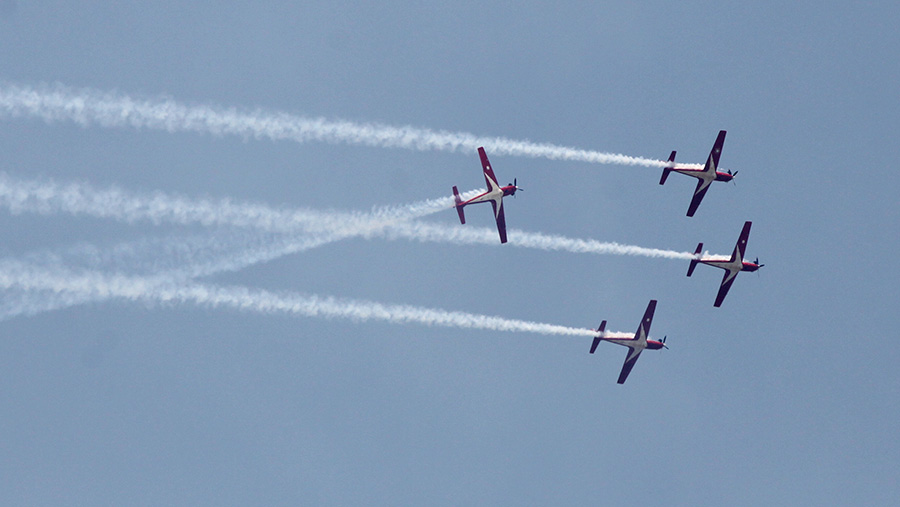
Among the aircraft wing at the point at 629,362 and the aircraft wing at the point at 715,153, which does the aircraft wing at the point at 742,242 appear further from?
the aircraft wing at the point at 629,362

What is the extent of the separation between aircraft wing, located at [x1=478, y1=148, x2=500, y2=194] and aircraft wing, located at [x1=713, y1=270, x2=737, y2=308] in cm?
1668

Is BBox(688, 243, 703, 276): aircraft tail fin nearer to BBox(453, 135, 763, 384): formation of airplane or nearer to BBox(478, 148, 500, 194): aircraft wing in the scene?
BBox(453, 135, 763, 384): formation of airplane

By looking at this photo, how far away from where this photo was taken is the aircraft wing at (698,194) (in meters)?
61.2

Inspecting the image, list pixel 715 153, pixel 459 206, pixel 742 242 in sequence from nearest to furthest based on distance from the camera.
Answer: pixel 459 206, pixel 715 153, pixel 742 242

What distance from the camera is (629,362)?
63.6 meters

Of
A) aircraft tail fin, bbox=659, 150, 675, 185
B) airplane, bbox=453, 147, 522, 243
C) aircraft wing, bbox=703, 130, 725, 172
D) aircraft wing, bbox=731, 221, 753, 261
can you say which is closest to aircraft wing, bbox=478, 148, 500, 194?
airplane, bbox=453, 147, 522, 243

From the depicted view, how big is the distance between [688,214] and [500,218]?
40.9 feet

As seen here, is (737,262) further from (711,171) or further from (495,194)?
(495,194)

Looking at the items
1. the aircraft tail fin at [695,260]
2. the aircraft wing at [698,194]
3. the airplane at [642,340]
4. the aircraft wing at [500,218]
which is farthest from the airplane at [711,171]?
the aircraft wing at [500,218]

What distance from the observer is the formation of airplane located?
56.8 m

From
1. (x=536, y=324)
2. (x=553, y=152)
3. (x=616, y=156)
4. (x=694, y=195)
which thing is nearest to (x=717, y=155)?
(x=694, y=195)

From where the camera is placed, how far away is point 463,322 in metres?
54.4

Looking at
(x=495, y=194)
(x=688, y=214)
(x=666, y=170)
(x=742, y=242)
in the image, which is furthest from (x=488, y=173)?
(x=742, y=242)

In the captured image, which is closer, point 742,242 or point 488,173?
point 488,173
